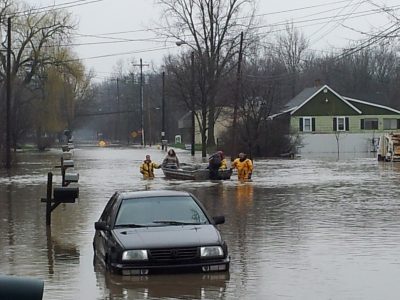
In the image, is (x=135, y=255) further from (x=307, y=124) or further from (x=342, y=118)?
(x=342, y=118)

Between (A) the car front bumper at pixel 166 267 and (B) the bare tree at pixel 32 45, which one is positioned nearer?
(A) the car front bumper at pixel 166 267

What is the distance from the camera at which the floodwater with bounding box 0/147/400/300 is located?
35.8ft

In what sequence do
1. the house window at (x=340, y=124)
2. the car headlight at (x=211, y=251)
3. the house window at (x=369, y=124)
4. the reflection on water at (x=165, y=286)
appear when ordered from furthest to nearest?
the house window at (x=369, y=124), the house window at (x=340, y=124), the car headlight at (x=211, y=251), the reflection on water at (x=165, y=286)

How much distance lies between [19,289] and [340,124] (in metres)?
78.3

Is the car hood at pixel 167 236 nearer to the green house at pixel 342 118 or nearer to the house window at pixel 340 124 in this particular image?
the green house at pixel 342 118

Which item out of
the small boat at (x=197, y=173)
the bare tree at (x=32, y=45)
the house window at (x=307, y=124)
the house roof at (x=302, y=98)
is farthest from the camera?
the house roof at (x=302, y=98)

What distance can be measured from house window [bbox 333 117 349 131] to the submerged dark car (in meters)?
69.6

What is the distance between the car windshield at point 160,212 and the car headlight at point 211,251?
1.07 metres

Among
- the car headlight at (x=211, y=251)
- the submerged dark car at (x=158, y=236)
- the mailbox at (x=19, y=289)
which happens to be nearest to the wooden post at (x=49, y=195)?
the submerged dark car at (x=158, y=236)

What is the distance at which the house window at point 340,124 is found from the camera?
8156cm

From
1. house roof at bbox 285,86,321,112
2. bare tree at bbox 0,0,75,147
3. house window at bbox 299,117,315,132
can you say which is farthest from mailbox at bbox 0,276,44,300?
house window at bbox 299,117,315,132

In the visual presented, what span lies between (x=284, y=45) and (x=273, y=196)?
89.6 meters

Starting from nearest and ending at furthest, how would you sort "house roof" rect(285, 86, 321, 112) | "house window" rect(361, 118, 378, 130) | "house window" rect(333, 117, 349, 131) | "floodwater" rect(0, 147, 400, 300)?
"floodwater" rect(0, 147, 400, 300)
"house window" rect(333, 117, 349, 131)
"house window" rect(361, 118, 378, 130)
"house roof" rect(285, 86, 321, 112)

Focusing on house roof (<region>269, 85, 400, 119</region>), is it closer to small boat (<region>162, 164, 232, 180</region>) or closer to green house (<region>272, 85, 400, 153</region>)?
green house (<region>272, 85, 400, 153</region>)
